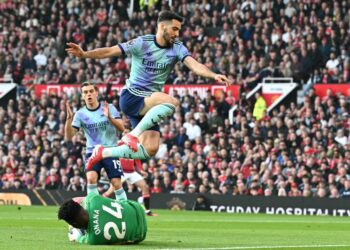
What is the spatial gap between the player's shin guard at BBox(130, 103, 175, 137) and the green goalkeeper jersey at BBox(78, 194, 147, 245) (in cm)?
221

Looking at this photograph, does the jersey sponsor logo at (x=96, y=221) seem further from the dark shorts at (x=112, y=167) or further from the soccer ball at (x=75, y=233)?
the dark shorts at (x=112, y=167)

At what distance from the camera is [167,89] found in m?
33.3

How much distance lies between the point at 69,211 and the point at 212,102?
801 inches

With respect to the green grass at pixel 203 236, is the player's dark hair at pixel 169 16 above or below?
above

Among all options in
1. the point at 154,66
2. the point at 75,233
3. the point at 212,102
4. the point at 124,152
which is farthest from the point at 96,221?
the point at 212,102

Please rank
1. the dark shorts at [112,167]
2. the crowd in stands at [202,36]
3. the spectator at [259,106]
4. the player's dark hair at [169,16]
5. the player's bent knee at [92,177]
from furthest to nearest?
the crowd in stands at [202,36]
the spectator at [259,106]
the dark shorts at [112,167]
the player's bent knee at [92,177]
the player's dark hair at [169,16]

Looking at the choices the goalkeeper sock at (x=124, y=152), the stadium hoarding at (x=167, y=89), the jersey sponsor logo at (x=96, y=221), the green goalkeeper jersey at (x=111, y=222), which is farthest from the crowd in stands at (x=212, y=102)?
the jersey sponsor logo at (x=96, y=221)

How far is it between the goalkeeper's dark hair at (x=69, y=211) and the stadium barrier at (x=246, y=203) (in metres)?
15.0

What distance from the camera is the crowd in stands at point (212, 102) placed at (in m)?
28.5

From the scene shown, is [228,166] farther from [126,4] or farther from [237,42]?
[126,4]

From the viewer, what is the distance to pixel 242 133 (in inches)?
1190

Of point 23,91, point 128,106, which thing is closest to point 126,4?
point 23,91

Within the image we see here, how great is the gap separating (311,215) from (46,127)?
11.4 meters

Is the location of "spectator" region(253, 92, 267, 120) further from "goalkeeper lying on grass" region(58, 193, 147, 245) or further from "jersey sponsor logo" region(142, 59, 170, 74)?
"goalkeeper lying on grass" region(58, 193, 147, 245)
